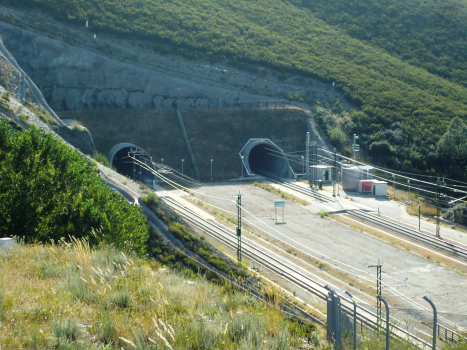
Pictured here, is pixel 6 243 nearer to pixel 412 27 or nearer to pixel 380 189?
pixel 380 189

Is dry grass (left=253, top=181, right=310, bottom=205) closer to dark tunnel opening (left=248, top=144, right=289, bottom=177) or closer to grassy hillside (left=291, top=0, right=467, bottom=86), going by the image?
dark tunnel opening (left=248, top=144, right=289, bottom=177)

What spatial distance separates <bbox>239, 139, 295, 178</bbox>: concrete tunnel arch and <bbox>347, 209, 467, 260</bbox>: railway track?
11.4 metres

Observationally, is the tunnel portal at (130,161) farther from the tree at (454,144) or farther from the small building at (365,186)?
the tree at (454,144)

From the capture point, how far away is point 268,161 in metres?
43.6

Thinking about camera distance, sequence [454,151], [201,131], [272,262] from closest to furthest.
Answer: [272,262], [201,131], [454,151]

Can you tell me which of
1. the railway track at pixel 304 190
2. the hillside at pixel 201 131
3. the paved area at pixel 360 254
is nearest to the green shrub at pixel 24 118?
the hillside at pixel 201 131

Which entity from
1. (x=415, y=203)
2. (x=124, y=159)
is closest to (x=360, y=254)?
(x=415, y=203)

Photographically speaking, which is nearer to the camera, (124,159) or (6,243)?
(6,243)

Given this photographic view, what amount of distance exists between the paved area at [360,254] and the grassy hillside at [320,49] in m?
18.1

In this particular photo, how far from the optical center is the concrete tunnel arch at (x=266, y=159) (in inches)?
1580

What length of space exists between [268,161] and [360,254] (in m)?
22.2

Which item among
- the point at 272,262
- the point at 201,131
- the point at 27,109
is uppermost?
the point at 27,109

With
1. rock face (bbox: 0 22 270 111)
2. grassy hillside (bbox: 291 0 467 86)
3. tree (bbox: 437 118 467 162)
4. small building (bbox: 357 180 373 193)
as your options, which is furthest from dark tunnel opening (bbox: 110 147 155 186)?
grassy hillside (bbox: 291 0 467 86)

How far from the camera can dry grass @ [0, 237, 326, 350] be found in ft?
19.8
